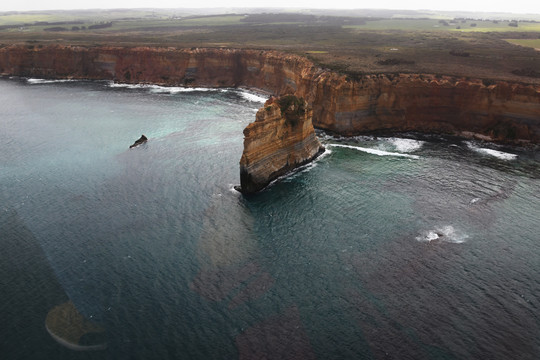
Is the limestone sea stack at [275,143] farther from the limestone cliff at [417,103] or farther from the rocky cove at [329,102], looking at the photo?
the limestone cliff at [417,103]

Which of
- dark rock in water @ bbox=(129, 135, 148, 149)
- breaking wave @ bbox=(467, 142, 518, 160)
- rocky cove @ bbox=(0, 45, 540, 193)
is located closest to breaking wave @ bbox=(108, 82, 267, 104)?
rocky cove @ bbox=(0, 45, 540, 193)

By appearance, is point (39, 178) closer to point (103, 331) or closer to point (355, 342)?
point (103, 331)

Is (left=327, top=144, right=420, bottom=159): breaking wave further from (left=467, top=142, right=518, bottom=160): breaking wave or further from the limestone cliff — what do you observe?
(left=467, top=142, right=518, bottom=160): breaking wave

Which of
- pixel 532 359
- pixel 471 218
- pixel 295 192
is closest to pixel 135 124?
pixel 295 192

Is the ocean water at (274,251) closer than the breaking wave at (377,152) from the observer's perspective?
Yes

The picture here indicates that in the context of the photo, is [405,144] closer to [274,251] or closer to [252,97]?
[274,251]

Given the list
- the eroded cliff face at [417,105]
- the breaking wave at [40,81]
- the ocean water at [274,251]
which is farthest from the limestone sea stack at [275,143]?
the breaking wave at [40,81]
